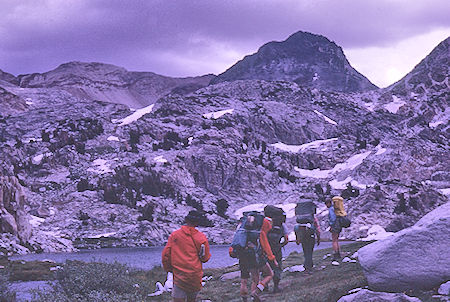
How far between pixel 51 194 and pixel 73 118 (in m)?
75.0

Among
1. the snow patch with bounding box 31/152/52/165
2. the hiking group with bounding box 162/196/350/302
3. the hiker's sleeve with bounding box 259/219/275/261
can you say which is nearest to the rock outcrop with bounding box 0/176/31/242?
the hiking group with bounding box 162/196/350/302

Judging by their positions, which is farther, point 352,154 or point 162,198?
point 352,154

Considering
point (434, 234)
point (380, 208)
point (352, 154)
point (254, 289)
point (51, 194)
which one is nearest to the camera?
point (434, 234)

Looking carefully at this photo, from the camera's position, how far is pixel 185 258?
35.8ft

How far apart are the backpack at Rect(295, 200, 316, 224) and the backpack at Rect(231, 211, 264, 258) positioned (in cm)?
529

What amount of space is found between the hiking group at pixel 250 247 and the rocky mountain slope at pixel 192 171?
2482 inches

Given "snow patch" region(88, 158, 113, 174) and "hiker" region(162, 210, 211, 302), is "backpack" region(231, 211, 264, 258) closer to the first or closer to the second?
"hiker" region(162, 210, 211, 302)

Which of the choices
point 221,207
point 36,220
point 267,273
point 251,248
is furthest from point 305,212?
point 221,207

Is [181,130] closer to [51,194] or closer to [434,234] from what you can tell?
[51,194]

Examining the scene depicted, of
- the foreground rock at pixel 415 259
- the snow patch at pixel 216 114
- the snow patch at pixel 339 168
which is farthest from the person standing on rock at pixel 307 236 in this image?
the snow patch at pixel 216 114

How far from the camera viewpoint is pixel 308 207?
62.8 ft

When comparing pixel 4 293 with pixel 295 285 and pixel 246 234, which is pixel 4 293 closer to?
pixel 246 234

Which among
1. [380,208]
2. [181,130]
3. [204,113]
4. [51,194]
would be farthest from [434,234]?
[204,113]

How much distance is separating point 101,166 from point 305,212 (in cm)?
13198
